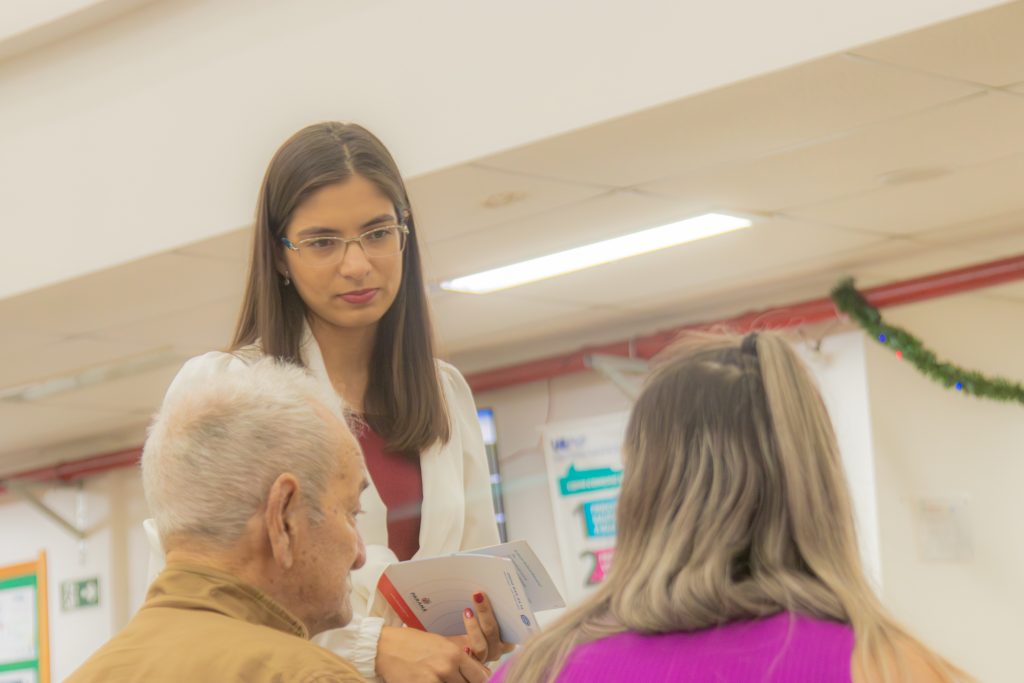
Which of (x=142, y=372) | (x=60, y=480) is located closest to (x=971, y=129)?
(x=142, y=372)

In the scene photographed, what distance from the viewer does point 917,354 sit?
233 inches

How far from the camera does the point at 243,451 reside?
1633mm

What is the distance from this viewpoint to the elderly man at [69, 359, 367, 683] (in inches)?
59.6

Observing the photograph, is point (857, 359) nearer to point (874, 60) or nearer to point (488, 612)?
point (874, 60)

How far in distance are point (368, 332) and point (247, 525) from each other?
26.5 inches

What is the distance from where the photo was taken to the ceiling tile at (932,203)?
478cm

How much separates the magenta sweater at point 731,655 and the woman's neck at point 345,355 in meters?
0.81

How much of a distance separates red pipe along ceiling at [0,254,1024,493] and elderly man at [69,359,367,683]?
319cm

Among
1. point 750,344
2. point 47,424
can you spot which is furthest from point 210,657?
point 47,424

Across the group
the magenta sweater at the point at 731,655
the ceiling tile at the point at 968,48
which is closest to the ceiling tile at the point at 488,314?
the ceiling tile at the point at 968,48

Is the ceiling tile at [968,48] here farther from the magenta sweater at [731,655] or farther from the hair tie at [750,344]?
the magenta sweater at [731,655]

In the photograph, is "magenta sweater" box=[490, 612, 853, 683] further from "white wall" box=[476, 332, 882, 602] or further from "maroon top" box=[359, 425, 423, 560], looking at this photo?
"white wall" box=[476, 332, 882, 602]

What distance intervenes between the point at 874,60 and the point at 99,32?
9.02 ft

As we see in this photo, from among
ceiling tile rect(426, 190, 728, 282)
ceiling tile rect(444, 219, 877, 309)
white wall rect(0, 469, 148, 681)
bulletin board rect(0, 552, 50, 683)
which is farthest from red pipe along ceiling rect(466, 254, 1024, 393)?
bulletin board rect(0, 552, 50, 683)
